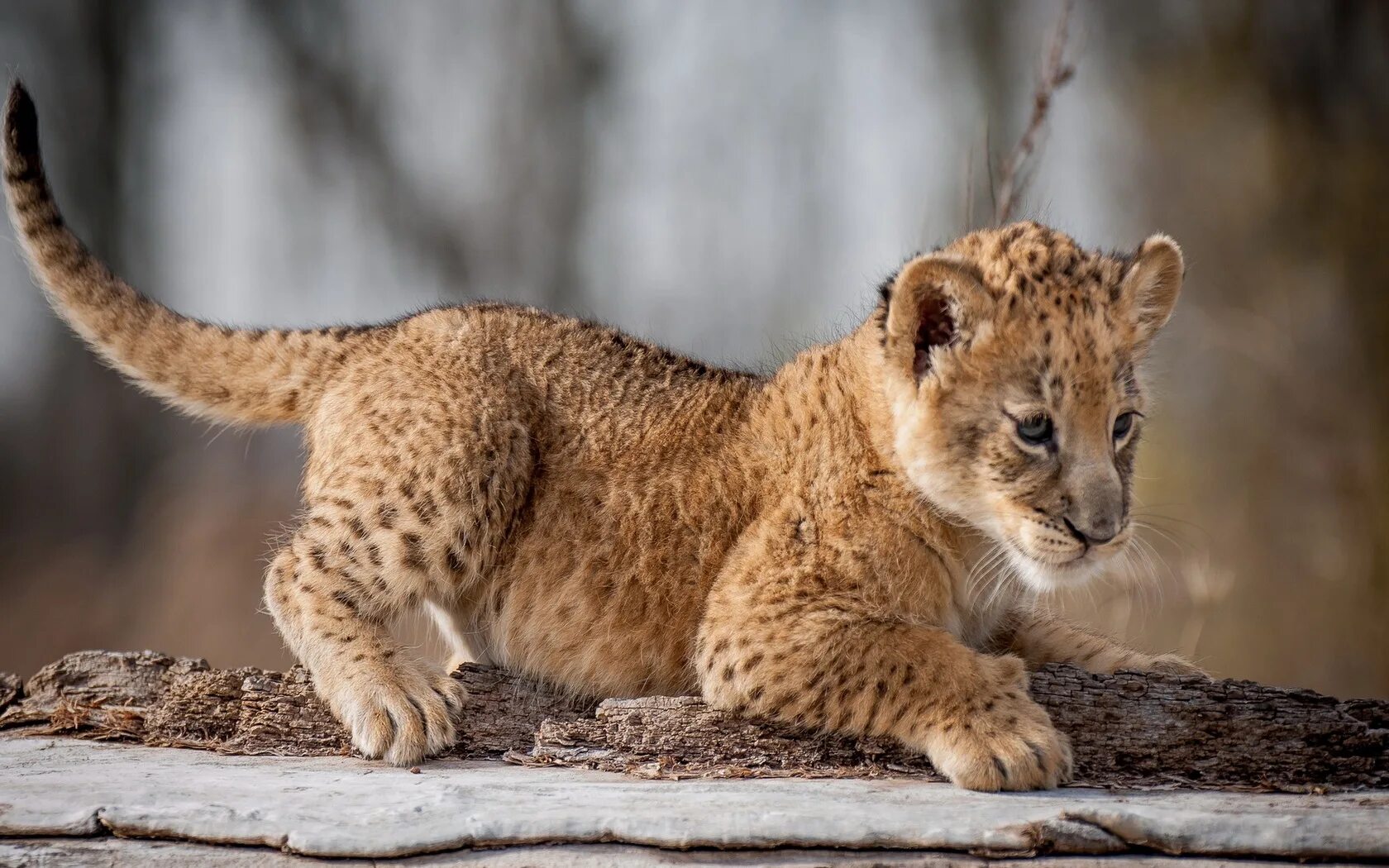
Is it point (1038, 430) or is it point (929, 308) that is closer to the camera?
point (1038, 430)

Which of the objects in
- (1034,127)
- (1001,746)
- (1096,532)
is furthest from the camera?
(1034,127)

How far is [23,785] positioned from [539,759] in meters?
1.61

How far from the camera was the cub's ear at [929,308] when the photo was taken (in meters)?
4.36

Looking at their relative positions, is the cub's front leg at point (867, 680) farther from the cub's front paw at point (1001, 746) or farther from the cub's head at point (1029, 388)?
the cub's head at point (1029, 388)

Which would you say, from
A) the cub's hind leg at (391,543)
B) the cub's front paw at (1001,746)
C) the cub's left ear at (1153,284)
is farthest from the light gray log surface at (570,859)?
the cub's left ear at (1153,284)

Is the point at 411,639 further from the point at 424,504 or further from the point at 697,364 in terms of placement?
the point at 697,364

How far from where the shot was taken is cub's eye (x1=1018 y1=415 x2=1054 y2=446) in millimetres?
4246

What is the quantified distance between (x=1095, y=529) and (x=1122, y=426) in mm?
478

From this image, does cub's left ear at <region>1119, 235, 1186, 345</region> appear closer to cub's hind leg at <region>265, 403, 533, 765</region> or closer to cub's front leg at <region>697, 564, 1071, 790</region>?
cub's front leg at <region>697, 564, 1071, 790</region>

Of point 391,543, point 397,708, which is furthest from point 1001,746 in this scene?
point 391,543

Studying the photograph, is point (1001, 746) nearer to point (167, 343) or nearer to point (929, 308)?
point (929, 308)

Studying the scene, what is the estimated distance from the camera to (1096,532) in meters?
4.16

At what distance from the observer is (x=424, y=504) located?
16.4ft

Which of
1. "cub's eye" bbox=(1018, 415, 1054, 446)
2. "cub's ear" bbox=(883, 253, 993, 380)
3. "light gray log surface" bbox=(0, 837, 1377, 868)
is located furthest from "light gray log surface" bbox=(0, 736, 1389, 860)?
"cub's ear" bbox=(883, 253, 993, 380)
